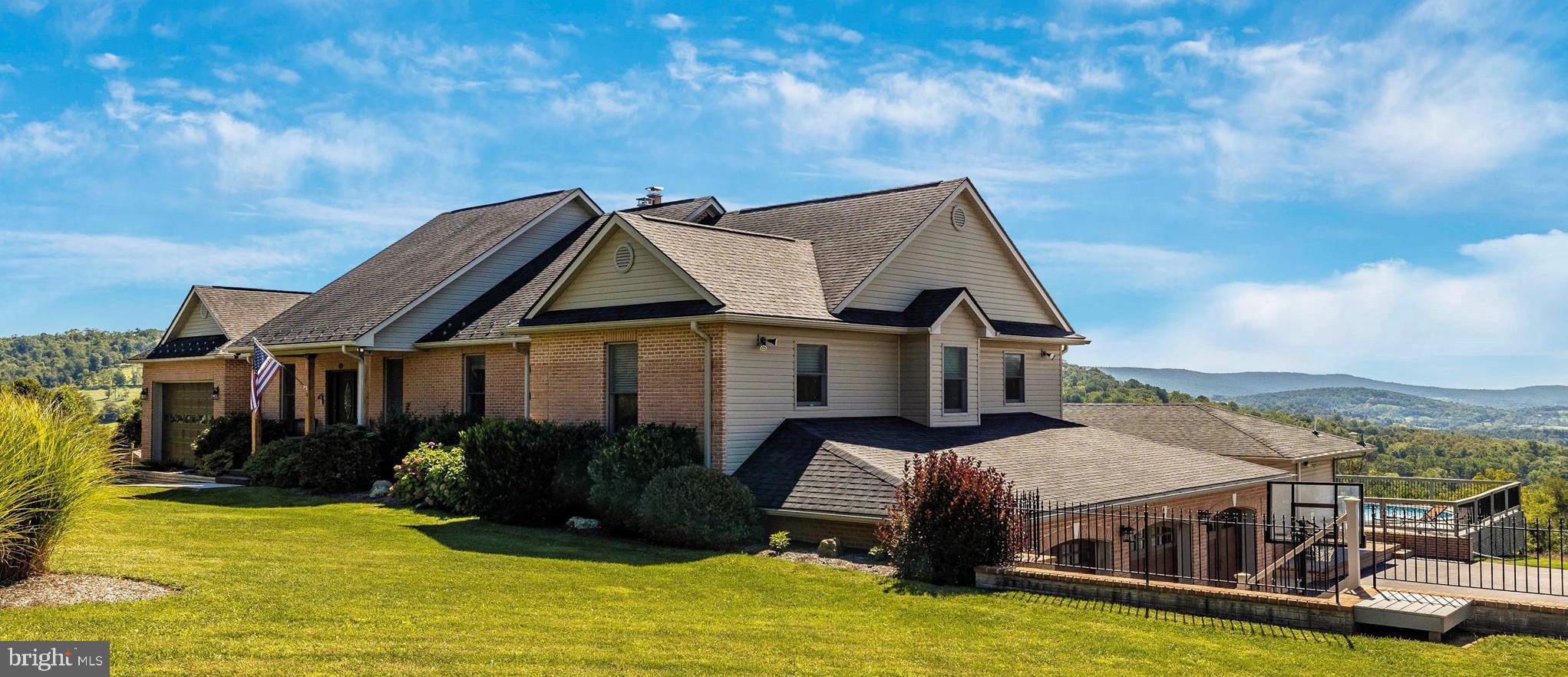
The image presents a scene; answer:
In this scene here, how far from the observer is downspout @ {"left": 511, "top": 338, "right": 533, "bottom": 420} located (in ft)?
77.7

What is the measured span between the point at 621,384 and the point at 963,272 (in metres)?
9.29

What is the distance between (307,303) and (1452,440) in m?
102

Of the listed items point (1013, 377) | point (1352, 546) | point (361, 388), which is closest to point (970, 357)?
point (1013, 377)

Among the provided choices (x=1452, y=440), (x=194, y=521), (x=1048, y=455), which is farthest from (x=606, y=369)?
(x=1452, y=440)

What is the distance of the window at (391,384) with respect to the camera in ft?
95.1

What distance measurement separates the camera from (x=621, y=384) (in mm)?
21703

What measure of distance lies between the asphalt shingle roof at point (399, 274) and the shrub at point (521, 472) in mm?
8561

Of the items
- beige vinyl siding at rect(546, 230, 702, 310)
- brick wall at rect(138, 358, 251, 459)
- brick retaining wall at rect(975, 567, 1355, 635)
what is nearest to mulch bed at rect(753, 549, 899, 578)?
brick retaining wall at rect(975, 567, 1355, 635)

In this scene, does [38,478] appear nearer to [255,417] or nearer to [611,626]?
[611,626]

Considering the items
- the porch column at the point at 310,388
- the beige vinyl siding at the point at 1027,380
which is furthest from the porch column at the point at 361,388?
the beige vinyl siding at the point at 1027,380

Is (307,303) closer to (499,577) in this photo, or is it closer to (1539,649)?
(499,577)

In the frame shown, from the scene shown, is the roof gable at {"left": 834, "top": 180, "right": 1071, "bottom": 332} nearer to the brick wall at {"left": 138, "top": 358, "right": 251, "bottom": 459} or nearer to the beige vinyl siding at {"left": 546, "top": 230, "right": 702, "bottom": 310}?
the beige vinyl siding at {"left": 546, "top": 230, "right": 702, "bottom": 310}

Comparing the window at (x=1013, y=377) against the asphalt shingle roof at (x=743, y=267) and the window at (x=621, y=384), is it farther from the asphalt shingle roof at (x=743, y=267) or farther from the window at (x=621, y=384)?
the window at (x=621, y=384)

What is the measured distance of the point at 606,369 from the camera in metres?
21.8
